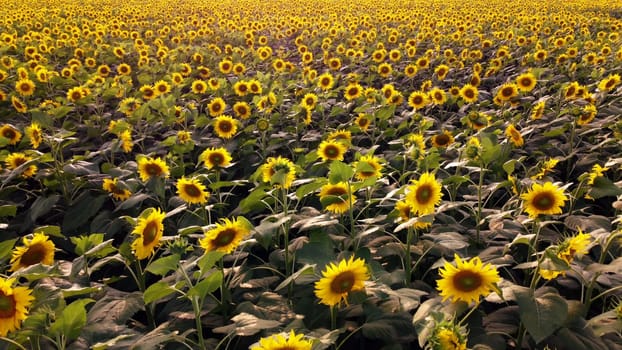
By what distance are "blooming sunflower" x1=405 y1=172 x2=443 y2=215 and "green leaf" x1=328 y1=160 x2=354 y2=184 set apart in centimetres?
35

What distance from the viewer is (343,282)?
6.47 feet

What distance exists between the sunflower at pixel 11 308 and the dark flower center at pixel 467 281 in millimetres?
1658

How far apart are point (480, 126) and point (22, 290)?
3.96m

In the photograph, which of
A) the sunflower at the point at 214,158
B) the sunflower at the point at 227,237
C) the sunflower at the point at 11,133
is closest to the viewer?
the sunflower at the point at 227,237

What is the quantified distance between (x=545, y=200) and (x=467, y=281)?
0.87 meters

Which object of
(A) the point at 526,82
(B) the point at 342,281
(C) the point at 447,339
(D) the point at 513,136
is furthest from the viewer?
(A) the point at 526,82

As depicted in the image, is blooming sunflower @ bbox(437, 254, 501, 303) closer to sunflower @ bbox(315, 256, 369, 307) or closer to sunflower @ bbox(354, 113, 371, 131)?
sunflower @ bbox(315, 256, 369, 307)

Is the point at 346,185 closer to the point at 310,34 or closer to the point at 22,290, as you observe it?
the point at 22,290

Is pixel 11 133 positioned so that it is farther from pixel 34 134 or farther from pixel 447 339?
pixel 447 339

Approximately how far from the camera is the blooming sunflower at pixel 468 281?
182 cm

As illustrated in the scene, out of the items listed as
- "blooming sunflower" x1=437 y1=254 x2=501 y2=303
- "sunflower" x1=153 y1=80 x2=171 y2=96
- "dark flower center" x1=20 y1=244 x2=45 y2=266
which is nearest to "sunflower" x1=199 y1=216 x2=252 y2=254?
"dark flower center" x1=20 y1=244 x2=45 y2=266

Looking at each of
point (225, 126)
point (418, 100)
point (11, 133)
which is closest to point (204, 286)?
point (225, 126)

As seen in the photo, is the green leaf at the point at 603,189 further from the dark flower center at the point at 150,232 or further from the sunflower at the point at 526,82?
the sunflower at the point at 526,82

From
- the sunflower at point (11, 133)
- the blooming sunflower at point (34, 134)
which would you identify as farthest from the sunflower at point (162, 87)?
the blooming sunflower at point (34, 134)
